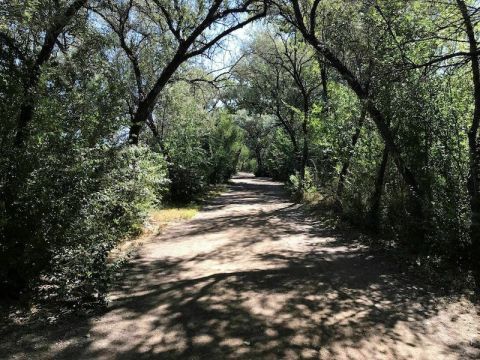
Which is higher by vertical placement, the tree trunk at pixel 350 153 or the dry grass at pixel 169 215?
the tree trunk at pixel 350 153

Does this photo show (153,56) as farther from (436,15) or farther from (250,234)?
(436,15)

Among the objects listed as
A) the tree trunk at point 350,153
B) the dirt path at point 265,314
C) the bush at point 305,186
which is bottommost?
the dirt path at point 265,314

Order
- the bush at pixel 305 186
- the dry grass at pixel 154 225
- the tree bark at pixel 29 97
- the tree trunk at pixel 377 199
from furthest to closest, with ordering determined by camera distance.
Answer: the bush at pixel 305 186, the tree trunk at pixel 377 199, the dry grass at pixel 154 225, the tree bark at pixel 29 97

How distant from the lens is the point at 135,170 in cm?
795

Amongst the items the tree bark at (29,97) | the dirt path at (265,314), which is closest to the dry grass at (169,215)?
the dirt path at (265,314)

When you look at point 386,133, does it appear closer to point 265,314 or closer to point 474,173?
point 474,173

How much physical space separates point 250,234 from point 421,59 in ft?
19.5

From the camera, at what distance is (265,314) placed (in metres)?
5.41

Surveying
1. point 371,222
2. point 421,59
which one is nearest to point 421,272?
point 371,222

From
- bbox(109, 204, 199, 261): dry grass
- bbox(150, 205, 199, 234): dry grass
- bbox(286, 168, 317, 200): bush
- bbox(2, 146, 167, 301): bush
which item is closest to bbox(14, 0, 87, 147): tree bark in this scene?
bbox(2, 146, 167, 301): bush

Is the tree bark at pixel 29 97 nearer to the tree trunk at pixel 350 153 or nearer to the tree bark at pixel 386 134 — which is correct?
the tree bark at pixel 386 134

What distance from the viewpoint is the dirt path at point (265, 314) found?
14.7 ft

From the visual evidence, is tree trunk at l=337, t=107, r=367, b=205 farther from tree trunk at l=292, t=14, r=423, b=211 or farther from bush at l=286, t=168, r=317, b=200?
bush at l=286, t=168, r=317, b=200

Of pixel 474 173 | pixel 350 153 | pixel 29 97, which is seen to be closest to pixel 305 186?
pixel 350 153
